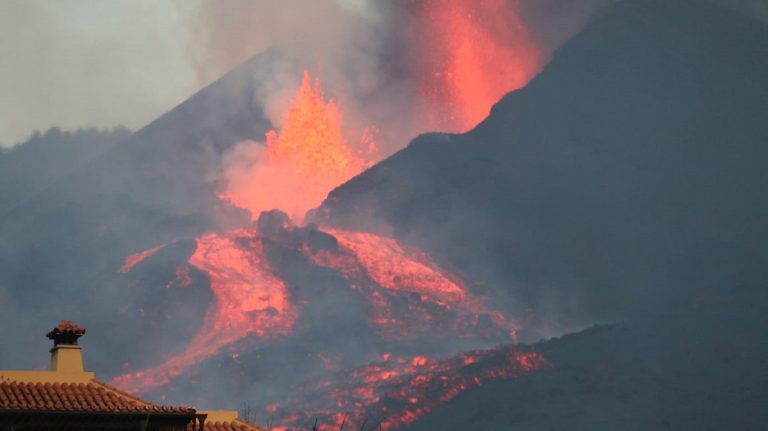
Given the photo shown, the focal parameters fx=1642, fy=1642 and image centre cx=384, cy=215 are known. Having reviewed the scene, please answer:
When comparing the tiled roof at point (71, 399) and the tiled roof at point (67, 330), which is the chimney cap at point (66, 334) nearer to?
the tiled roof at point (67, 330)

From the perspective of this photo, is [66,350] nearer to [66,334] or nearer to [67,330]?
[66,334]

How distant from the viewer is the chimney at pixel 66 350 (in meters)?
60.3

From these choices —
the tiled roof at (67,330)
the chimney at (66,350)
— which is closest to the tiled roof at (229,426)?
the chimney at (66,350)

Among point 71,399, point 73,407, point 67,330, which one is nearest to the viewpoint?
point 73,407

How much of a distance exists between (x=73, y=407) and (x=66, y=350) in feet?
17.7

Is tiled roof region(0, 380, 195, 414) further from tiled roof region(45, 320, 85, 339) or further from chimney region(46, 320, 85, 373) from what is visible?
tiled roof region(45, 320, 85, 339)

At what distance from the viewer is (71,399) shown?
57094 millimetres

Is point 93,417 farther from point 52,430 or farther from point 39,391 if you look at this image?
point 39,391

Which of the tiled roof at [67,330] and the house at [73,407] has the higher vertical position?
the tiled roof at [67,330]

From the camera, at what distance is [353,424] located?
194 meters

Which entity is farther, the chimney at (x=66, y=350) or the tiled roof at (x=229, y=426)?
the chimney at (x=66, y=350)

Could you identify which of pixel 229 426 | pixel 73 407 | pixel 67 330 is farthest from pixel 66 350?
pixel 229 426

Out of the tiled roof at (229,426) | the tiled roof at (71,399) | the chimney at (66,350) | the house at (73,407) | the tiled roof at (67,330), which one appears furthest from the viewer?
the tiled roof at (67,330)

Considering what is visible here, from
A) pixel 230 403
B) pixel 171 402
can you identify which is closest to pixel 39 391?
pixel 171 402
